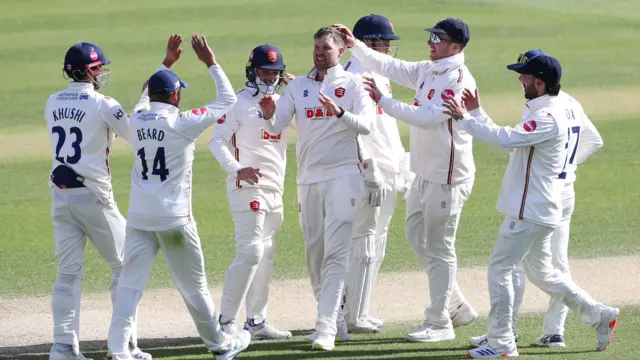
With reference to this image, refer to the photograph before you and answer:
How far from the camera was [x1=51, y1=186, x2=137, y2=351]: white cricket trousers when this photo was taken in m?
7.04

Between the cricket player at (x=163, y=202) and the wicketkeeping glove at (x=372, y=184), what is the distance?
1.20 metres

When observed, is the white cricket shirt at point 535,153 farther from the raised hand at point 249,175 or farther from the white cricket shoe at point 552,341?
the raised hand at point 249,175

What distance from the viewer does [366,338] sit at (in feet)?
25.5

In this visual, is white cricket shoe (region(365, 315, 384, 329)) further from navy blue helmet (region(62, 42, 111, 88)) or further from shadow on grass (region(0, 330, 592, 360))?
navy blue helmet (region(62, 42, 111, 88))

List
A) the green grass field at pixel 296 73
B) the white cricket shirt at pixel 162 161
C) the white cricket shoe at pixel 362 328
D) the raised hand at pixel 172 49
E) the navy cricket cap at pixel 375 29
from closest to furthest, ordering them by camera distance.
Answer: the white cricket shirt at pixel 162 161 → the raised hand at pixel 172 49 → the white cricket shoe at pixel 362 328 → the navy cricket cap at pixel 375 29 → the green grass field at pixel 296 73

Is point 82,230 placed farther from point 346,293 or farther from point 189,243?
point 346,293

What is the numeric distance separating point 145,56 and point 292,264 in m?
8.94

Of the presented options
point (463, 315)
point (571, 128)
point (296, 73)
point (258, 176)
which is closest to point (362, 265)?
point (463, 315)

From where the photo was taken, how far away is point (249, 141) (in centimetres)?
762

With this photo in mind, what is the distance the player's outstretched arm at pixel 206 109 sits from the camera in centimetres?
672

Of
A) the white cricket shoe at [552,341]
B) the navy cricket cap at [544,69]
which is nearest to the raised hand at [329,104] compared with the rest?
the navy cricket cap at [544,69]

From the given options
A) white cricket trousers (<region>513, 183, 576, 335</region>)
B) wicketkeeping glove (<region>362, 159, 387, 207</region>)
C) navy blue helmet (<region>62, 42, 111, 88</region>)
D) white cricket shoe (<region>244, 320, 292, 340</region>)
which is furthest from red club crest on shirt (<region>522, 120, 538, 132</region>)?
navy blue helmet (<region>62, 42, 111, 88</region>)

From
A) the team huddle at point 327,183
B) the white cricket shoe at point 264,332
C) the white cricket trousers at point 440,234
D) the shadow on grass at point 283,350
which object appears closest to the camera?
the team huddle at point 327,183

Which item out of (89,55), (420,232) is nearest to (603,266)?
(420,232)
